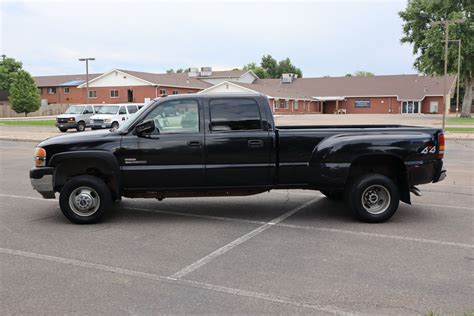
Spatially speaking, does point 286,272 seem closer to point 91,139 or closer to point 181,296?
point 181,296

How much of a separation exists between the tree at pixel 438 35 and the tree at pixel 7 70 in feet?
209

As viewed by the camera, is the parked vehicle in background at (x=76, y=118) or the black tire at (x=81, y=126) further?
the black tire at (x=81, y=126)

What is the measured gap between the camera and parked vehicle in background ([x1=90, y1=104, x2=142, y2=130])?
100 ft

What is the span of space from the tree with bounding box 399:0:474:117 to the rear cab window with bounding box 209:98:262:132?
37.0 meters

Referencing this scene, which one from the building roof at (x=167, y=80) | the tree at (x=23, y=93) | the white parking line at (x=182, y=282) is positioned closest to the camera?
the white parking line at (x=182, y=282)

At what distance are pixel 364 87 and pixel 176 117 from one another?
74264 mm

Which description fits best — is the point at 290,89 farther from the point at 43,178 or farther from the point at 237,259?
the point at 237,259

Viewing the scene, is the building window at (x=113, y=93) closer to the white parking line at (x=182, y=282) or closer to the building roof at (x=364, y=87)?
the building roof at (x=364, y=87)

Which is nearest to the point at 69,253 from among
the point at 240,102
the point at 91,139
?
the point at 91,139

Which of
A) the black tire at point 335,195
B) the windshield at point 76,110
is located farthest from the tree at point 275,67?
the black tire at point 335,195

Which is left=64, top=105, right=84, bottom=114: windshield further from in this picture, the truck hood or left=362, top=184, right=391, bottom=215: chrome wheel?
left=362, top=184, right=391, bottom=215: chrome wheel

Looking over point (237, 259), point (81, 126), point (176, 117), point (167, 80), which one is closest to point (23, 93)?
point (167, 80)

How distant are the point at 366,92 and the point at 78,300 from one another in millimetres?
75493

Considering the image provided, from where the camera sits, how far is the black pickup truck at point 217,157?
6.82m
